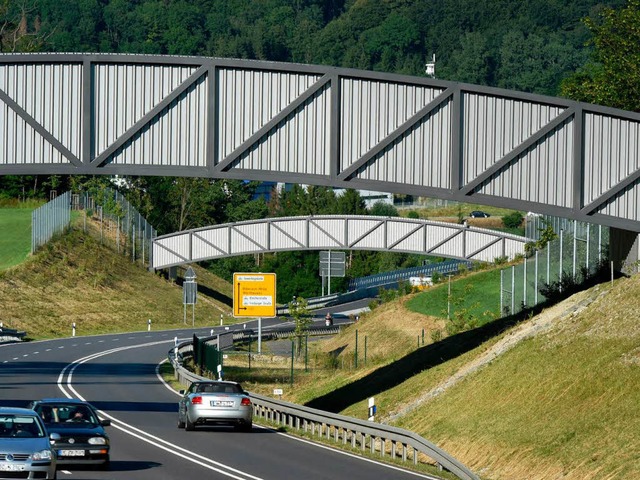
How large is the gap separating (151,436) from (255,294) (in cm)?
2751

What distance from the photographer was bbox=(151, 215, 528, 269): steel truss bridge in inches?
3671

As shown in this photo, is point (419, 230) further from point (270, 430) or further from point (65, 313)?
point (270, 430)

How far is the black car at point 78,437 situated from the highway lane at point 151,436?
0.29 m

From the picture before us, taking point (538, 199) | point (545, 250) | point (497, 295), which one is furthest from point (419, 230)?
point (538, 199)

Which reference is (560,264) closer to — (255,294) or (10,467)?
(255,294)

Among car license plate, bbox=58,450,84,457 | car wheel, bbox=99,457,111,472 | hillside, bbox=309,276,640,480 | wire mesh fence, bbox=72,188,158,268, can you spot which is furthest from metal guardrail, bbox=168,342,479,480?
wire mesh fence, bbox=72,188,158,268

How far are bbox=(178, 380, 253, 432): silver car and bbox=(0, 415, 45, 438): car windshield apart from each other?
11.3m

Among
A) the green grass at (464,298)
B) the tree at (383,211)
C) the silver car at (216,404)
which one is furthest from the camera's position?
the tree at (383,211)

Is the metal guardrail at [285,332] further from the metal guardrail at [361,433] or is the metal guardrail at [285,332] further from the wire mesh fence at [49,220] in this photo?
the metal guardrail at [361,433]

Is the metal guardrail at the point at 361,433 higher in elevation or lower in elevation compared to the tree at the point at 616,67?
lower

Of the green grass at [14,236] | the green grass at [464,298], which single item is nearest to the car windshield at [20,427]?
the green grass at [464,298]

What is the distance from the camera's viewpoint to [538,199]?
112ft

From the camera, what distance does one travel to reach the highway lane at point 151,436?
28.2 metres

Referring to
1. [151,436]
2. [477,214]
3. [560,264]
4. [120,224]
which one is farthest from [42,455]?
[477,214]
